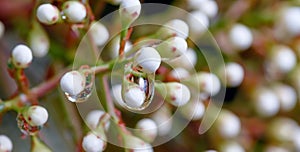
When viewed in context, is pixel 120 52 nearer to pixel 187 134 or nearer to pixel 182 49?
pixel 182 49

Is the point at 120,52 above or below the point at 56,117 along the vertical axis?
above

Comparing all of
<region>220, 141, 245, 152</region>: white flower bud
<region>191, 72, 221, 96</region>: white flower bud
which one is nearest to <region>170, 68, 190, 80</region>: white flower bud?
<region>191, 72, 221, 96</region>: white flower bud

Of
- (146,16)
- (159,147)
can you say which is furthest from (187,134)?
(146,16)

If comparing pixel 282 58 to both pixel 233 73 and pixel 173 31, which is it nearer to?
pixel 233 73

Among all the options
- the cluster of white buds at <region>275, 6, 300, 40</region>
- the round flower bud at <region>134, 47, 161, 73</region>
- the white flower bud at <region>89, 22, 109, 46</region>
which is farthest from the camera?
the cluster of white buds at <region>275, 6, 300, 40</region>

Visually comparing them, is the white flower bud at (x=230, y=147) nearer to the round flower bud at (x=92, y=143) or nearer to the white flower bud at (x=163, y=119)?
the white flower bud at (x=163, y=119)

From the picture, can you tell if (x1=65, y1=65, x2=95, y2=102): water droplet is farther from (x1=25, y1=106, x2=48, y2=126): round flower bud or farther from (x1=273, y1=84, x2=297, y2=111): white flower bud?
(x1=273, y1=84, x2=297, y2=111): white flower bud

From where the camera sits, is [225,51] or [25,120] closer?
[25,120]
